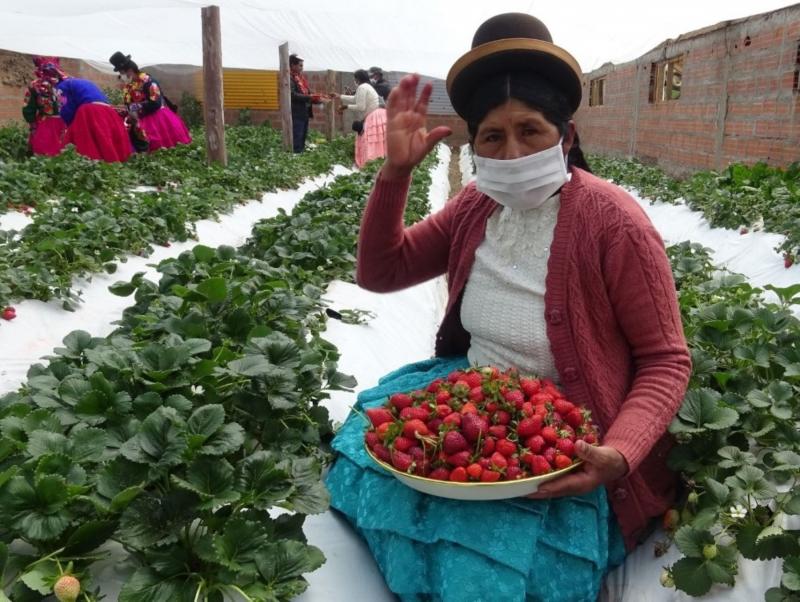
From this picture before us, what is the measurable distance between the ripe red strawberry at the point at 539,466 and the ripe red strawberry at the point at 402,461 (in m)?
0.24

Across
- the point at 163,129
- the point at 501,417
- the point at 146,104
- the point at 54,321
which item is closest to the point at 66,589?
the point at 501,417

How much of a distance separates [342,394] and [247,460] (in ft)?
3.47

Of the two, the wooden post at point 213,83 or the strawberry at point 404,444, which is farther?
the wooden post at point 213,83

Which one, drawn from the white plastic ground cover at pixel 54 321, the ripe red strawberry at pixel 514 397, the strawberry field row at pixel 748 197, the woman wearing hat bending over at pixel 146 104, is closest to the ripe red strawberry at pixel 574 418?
the ripe red strawberry at pixel 514 397

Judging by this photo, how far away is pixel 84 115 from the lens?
26.5 feet

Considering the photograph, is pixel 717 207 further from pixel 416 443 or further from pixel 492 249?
pixel 416 443

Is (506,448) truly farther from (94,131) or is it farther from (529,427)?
(94,131)

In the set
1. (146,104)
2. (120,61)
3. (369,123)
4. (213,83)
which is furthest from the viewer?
(369,123)

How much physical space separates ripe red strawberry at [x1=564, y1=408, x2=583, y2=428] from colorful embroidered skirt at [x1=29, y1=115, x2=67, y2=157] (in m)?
8.30

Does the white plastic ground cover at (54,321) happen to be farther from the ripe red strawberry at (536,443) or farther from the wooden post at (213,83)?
the wooden post at (213,83)

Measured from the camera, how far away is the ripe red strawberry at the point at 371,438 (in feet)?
4.97

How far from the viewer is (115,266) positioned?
3.64 meters

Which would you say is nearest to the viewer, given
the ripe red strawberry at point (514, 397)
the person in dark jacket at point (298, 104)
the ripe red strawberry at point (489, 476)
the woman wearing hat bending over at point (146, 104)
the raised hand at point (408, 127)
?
the ripe red strawberry at point (489, 476)

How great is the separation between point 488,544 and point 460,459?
19 centimetres
